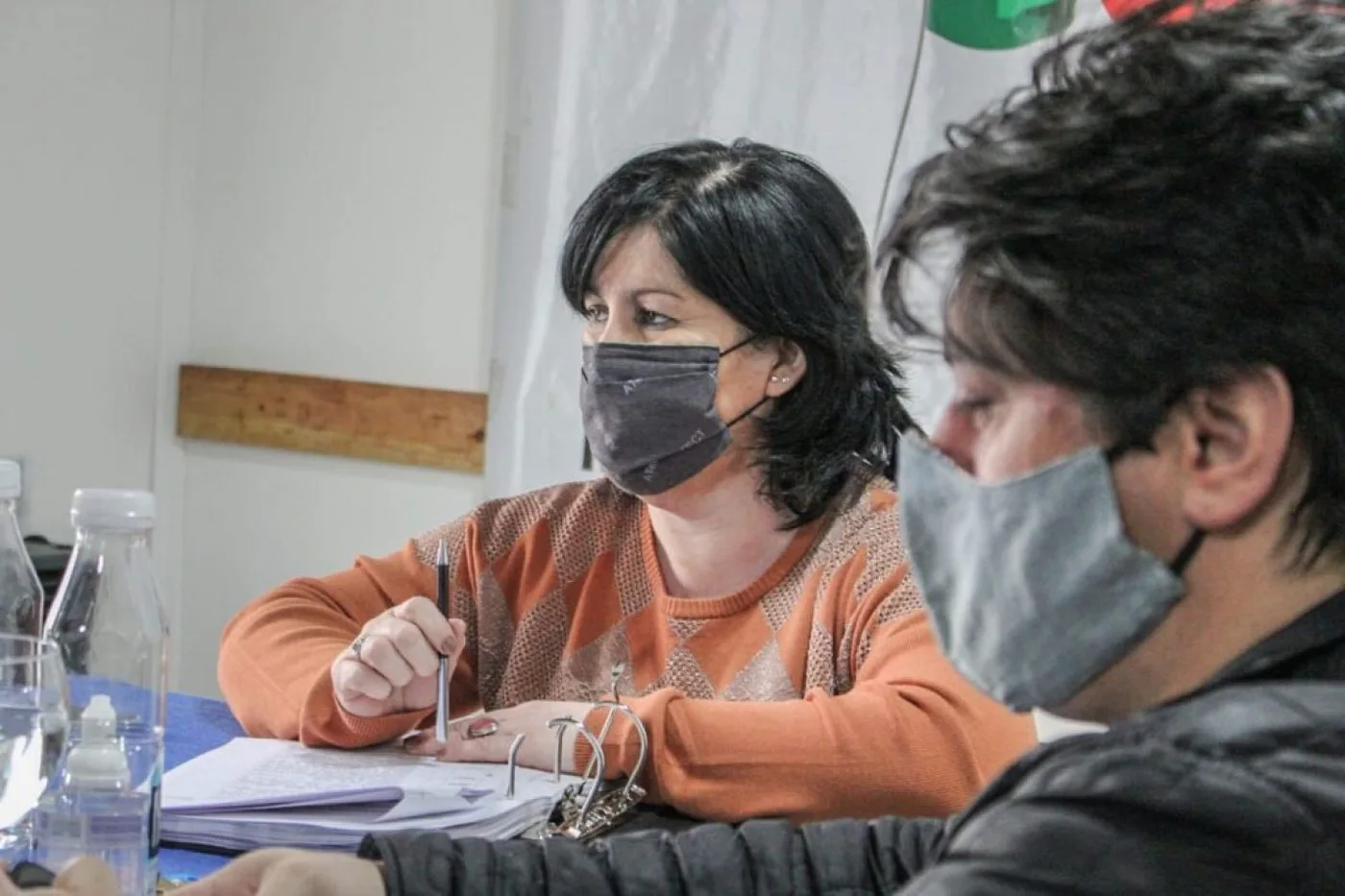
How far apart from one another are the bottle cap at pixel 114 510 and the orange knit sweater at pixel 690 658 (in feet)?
1.28

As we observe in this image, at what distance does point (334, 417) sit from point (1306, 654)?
2422 millimetres

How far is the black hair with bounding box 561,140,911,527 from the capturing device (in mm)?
1599

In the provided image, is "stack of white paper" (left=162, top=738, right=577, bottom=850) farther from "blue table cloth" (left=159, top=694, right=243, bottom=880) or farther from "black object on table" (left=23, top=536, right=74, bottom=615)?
"black object on table" (left=23, top=536, right=74, bottom=615)

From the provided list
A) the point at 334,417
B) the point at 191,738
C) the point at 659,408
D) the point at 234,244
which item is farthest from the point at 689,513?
the point at 234,244

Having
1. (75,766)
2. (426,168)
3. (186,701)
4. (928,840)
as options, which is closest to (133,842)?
(75,766)

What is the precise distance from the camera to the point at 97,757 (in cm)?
96

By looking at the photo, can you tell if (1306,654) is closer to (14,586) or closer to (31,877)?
(31,877)

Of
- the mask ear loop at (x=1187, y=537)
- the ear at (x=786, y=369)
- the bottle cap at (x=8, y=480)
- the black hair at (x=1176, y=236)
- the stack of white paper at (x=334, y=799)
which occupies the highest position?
the black hair at (x=1176, y=236)

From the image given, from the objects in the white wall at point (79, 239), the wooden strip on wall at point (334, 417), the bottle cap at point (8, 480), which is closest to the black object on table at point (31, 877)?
the bottle cap at point (8, 480)

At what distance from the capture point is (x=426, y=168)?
283 centimetres

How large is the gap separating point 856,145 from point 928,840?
1.54 meters

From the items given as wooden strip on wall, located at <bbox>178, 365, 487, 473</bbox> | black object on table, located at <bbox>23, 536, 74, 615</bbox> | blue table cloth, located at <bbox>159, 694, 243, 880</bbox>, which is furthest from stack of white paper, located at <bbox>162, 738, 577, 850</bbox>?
wooden strip on wall, located at <bbox>178, 365, 487, 473</bbox>

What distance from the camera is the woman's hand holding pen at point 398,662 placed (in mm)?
1367

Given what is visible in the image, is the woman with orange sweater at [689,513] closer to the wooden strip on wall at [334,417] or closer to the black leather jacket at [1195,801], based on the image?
the black leather jacket at [1195,801]
